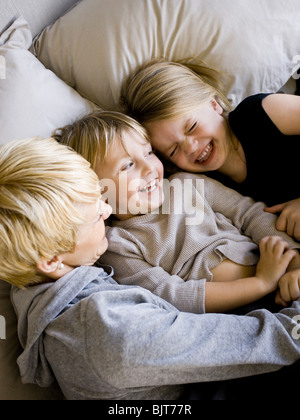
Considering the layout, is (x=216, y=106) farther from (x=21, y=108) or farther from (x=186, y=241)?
(x=21, y=108)

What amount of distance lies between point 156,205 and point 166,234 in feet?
0.26

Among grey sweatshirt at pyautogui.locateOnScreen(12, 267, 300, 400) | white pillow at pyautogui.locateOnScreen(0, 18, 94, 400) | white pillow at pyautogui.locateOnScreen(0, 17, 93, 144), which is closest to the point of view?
grey sweatshirt at pyautogui.locateOnScreen(12, 267, 300, 400)

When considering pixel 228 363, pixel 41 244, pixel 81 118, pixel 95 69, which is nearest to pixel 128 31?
pixel 95 69

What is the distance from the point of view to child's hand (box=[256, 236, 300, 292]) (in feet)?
3.16

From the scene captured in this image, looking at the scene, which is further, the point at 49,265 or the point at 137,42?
the point at 137,42

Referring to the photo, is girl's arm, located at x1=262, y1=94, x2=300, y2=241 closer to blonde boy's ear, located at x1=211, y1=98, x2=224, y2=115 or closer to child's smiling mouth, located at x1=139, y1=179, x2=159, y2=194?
blonde boy's ear, located at x1=211, y1=98, x2=224, y2=115

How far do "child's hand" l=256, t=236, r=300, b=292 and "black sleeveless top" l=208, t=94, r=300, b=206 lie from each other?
0.62 ft

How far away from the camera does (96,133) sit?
1.03m

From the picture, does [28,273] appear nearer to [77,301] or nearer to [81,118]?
[77,301]

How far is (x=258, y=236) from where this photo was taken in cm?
107

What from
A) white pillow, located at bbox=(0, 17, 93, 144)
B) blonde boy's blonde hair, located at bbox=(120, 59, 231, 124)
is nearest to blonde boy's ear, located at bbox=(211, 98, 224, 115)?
blonde boy's blonde hair, located at bbox=(120, 59, 231, 124)

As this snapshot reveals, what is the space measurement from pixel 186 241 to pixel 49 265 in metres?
0.34

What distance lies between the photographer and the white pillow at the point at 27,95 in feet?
3.34

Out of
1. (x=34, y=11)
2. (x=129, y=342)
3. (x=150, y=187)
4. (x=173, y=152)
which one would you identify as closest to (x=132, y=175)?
(x=150, y=187)
